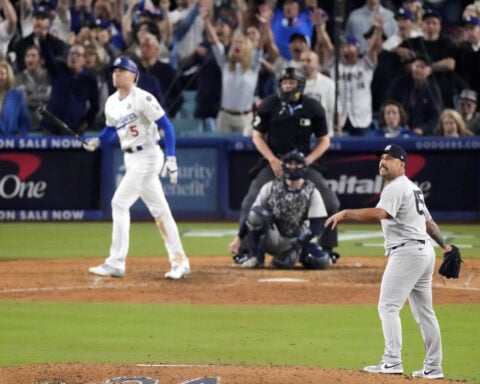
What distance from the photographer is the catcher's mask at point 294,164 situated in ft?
44.7

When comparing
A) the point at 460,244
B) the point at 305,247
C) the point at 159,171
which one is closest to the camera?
the point at 159,171

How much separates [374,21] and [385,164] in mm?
11841

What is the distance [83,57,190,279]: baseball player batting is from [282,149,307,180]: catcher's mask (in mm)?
1425

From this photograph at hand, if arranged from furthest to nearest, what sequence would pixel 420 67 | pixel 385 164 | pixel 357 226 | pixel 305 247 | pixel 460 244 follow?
pixel 357 226, pixel 420 67, pixel 460 244, pixel 305 247, pixel 385 164

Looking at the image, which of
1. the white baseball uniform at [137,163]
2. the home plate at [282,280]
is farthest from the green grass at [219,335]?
the home plate at [282,280]

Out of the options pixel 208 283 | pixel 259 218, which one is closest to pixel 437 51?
pixel 259 218

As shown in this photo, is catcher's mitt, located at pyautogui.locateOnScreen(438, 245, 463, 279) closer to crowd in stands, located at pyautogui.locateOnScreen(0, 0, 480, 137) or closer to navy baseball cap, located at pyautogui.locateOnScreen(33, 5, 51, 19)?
crowd in stands, located at pyautogui.locateOnScreen(0, 0, 480, 137)

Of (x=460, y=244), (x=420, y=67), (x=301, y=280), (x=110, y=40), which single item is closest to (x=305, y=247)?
(x=301, y=280)

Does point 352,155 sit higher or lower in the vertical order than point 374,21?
lower

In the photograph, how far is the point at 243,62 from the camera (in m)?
18.7

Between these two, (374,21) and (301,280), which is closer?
(301,280)

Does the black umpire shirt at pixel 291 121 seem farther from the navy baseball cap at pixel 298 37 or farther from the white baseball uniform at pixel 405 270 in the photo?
the white baseball uniform at pixel 405 270

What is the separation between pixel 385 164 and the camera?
→ 796cm

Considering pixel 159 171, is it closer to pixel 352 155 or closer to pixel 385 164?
pixel 385 164
